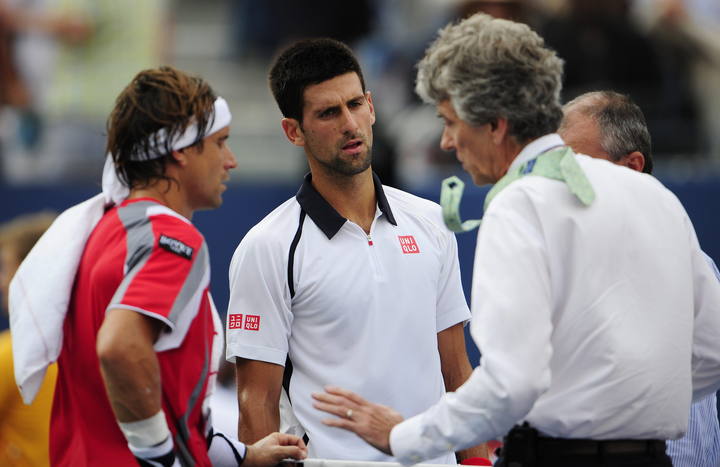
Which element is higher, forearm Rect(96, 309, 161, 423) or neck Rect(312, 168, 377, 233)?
neck Rect(312, 168, 377, 233)

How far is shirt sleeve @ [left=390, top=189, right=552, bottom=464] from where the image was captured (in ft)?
9.04

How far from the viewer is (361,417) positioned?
3113 millimetres

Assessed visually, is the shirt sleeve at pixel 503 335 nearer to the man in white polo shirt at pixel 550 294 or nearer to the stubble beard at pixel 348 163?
the man in white polo shirt at pixel 550 294

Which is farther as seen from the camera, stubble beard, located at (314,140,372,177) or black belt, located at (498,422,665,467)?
stubble beard, located at (314,140,372,177)

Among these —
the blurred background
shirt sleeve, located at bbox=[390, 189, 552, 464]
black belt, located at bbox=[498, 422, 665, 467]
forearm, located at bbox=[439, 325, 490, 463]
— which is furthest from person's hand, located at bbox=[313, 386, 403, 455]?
the blurred background

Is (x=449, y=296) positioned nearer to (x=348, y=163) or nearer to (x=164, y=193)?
(x=348, y=163)

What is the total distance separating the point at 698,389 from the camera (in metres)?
3.41

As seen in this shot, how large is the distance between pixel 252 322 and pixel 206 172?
786 millimetres

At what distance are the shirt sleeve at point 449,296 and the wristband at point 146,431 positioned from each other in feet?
4.74

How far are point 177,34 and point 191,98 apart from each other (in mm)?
7962

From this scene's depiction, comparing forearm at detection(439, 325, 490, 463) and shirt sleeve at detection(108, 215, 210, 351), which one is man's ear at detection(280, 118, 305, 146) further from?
shirt sleeve at detection(108, 215, 210, 351)

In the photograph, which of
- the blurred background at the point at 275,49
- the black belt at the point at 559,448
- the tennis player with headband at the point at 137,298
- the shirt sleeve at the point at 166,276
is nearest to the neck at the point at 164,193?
the tennis player with headband at the point at 137,298

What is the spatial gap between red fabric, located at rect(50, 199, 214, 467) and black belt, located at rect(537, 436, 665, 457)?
3.28 feet

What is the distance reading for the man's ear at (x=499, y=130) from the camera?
3033 mm
